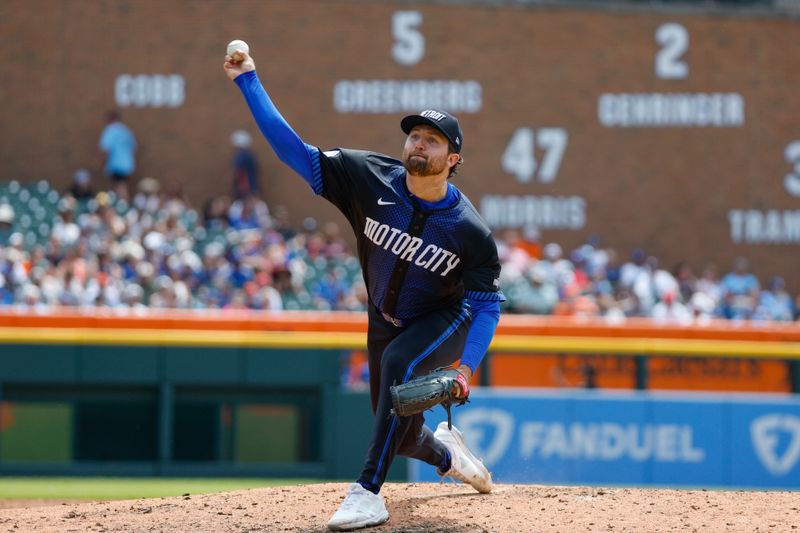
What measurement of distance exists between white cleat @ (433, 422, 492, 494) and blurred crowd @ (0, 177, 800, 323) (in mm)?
7266

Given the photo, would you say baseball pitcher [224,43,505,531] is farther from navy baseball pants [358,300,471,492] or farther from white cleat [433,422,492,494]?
white cleat [433,422,492,494]

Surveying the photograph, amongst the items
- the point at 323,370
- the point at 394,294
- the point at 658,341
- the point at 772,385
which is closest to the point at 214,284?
the point at 323,370

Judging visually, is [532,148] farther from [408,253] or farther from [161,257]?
[408,253]

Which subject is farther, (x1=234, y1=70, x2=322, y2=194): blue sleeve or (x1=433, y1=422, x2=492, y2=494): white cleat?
(x1=433, y1=422, x2=492, y2=494): white cleat

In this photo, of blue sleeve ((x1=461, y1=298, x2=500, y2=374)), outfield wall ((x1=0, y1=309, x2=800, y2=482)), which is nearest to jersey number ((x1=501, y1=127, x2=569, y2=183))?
outfield wall ((x1=0, y1=309, x2=800, y2=482))

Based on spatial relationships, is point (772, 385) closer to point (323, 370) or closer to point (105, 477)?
point (323, 370)

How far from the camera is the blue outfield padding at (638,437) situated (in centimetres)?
1130

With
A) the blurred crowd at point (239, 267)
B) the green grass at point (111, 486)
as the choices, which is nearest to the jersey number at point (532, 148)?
the blurred crowd at point (239, 267)

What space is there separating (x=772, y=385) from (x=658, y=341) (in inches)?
49.1

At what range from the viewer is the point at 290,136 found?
18.9 feet

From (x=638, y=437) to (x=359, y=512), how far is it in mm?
6320

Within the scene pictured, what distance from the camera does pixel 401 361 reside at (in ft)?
19.1

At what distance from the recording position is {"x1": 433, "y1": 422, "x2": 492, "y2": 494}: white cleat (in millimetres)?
6551

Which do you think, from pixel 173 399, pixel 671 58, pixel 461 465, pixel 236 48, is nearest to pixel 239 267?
pixel 173 399
